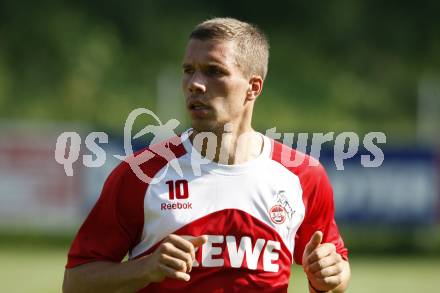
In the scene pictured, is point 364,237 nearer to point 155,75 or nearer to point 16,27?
point 155,75

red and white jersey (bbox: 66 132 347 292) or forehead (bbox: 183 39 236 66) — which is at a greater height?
forehead (bbox: 183 39 236 66)

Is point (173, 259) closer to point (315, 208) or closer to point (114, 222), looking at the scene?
point (114, 222)

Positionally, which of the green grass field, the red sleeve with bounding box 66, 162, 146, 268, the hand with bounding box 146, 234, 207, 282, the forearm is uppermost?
the red sleeve with bounding box 66, 162, 146, 268

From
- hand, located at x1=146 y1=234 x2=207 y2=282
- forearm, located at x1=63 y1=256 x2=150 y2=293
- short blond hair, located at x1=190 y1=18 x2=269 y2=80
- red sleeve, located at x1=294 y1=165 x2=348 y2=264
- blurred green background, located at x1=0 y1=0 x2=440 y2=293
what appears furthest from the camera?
A: blurred green background, located at x1=0 y1=0 x2=440 y2=293

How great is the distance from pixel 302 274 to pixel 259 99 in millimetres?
12503

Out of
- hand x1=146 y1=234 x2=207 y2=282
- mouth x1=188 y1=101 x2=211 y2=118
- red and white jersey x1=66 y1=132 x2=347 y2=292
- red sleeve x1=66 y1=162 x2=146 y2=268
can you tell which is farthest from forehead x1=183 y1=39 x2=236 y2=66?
hand x1=146 y1=234 x2=207 y2=282

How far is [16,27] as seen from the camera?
95.6 feet

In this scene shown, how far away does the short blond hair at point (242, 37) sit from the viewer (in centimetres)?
475

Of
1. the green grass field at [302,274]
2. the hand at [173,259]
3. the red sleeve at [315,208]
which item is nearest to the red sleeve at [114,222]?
the hand at [173,259]

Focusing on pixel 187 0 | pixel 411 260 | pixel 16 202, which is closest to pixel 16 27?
pixel 187 0

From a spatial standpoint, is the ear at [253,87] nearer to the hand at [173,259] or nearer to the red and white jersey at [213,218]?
the red and white jersey at [213,218]

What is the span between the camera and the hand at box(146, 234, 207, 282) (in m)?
4.24

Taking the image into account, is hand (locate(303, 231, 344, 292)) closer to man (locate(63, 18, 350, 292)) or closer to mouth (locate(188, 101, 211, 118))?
man (locate(63, 18, 350, 292))

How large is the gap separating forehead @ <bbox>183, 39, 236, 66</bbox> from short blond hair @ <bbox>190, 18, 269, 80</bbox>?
2 centimetres
